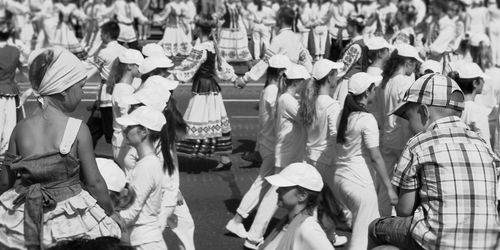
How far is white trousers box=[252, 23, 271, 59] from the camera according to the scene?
2062cm

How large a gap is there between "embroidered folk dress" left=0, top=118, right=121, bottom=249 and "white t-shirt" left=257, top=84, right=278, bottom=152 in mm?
4209

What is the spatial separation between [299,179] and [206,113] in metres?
5.93

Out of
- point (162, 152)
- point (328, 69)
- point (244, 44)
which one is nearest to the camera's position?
point (162, 152)

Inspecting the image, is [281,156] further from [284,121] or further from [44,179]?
[44,179]

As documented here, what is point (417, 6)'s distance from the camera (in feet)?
81.9

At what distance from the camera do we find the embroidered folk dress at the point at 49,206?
190 inches

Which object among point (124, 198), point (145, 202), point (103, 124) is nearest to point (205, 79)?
point (103, 124)

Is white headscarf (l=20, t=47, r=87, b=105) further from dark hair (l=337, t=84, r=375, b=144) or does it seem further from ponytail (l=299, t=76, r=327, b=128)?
ponytail (l=299, t=76, r=327, b=128)

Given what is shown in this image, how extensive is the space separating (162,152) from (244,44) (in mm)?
13579

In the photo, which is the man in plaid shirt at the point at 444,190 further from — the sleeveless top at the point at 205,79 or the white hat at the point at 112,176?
the sleeveless top at the point at 205,79

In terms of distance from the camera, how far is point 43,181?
4.87m

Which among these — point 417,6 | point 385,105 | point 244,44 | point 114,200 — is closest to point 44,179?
point 114,200

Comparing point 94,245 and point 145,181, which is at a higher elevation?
point 94,245

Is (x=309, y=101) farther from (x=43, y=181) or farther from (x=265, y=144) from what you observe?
(x=43, y=181)
